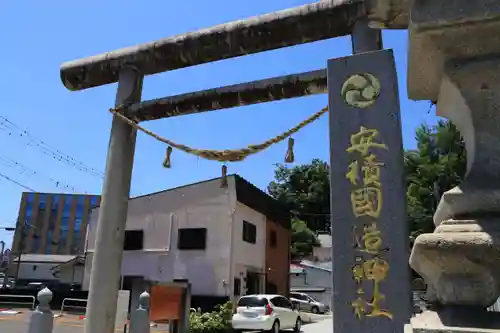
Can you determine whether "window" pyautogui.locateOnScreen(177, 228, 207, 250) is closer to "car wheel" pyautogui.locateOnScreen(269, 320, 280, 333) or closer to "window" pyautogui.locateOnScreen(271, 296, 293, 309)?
"window" pyautogui.locateOnScreen(271, 296, 293, 309)

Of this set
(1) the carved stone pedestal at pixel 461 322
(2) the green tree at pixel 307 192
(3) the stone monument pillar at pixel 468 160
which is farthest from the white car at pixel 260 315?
(2) the green tree at pixel 307 192

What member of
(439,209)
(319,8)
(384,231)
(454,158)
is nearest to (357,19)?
(319,8)

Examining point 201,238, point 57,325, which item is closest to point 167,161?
point 57,325

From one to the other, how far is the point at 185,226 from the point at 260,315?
21.3 feet

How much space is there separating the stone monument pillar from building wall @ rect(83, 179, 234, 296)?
17.2m

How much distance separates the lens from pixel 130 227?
21250mm

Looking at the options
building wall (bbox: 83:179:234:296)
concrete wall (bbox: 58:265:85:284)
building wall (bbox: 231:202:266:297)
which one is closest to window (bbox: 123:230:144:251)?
building wall (bbox: 83:179:234:296)

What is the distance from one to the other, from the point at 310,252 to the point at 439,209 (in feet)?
139

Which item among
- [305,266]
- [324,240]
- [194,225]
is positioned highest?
[324,240]

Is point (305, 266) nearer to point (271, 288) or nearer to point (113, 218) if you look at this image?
point (271, 288)

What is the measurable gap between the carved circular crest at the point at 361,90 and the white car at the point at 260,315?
12554 millimetres

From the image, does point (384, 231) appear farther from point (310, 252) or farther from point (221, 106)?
point (310, 252)

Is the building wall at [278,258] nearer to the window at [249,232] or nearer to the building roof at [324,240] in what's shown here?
the window at [249,232]

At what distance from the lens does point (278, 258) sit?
24719 millimetres
